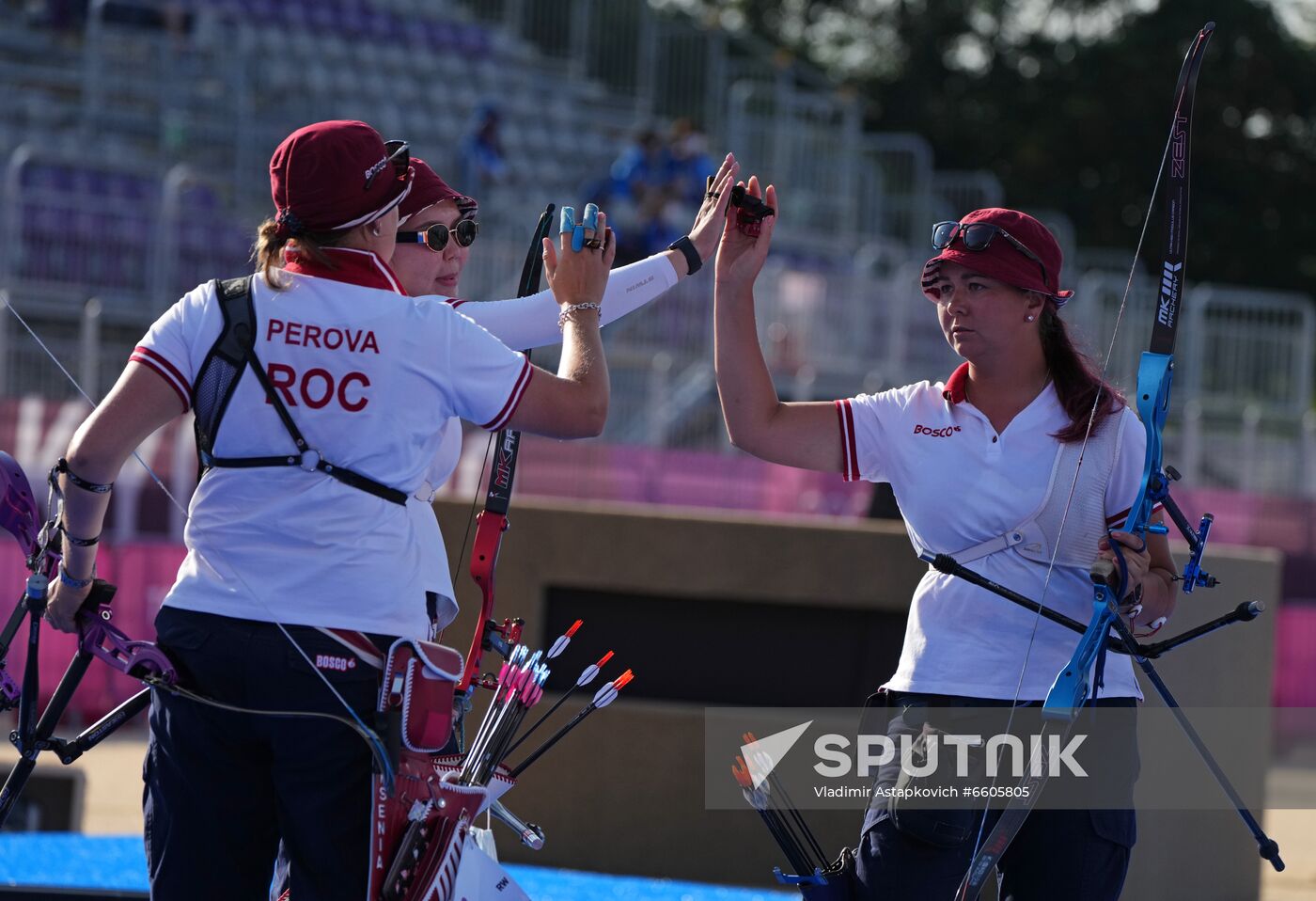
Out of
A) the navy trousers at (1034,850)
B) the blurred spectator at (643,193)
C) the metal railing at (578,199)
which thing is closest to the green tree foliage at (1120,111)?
the metal railing at (578,199)

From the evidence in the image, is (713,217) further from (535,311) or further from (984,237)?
(984,237)

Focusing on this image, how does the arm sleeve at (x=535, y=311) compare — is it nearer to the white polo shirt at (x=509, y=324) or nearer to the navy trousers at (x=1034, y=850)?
the white polo shirt at (x=509, y=324)

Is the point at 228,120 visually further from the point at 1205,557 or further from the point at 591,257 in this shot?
the point at 591,257

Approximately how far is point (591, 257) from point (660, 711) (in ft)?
10.4

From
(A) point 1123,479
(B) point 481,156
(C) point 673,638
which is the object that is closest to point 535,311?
(A) point 1123,479

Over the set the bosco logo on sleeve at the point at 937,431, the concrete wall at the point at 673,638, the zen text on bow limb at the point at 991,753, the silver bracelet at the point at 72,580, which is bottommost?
the concrete wall at the point at 673,638

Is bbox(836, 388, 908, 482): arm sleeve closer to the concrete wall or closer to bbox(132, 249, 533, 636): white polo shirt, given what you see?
bbox(132, 249, 533, 636): white polo shirt

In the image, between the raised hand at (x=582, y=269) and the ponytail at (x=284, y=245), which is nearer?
the ponytail at (x=284, y=245)

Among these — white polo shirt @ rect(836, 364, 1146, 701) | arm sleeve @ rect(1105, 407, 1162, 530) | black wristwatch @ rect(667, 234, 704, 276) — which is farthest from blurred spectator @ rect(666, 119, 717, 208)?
arm sleeve @ rect(1105, 407, 1162, 530)

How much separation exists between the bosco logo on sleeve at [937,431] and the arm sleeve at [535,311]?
23.6 inches

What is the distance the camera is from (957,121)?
3097 centimetres

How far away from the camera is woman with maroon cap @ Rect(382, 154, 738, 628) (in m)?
3.44

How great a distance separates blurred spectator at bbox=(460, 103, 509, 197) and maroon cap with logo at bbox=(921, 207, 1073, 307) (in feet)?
41.8

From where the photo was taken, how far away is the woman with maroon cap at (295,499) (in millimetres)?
2693
